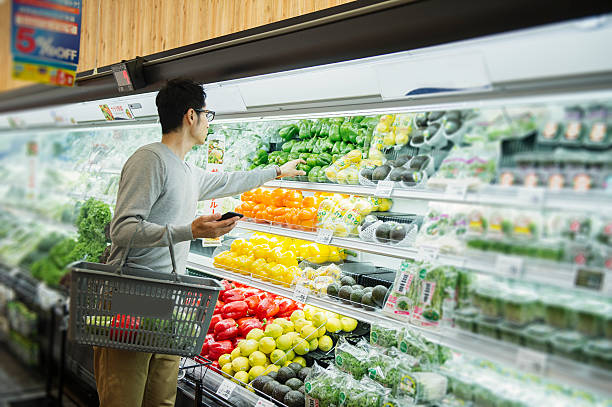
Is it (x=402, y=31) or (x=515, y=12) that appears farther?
(x=402, y=31)

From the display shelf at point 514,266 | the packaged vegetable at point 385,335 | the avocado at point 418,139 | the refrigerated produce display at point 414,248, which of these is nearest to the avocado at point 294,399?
the refrigerated produce display at point 414,248

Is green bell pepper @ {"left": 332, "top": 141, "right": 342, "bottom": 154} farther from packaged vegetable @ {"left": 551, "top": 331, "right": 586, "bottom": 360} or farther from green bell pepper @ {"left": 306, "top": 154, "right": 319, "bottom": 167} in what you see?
packaged vegetable @ {"left": 551, "top": 331, "right": 586, "bottom": 360}

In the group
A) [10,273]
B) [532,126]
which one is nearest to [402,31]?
[532,126]

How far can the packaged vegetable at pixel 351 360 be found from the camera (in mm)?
2434

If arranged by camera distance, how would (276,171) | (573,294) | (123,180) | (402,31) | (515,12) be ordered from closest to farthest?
1. (515,12)
2. (573,294)
3. (402,31)
4. (123,180)
5. (276,171)

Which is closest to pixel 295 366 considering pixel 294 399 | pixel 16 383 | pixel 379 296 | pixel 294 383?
pixel 294 383

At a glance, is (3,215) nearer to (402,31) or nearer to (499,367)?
(402,31)

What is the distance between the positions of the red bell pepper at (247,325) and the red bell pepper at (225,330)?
0.04 meters

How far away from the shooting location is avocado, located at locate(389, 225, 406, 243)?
2449mm

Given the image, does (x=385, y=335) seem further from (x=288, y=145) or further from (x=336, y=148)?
(x=288, y=145)

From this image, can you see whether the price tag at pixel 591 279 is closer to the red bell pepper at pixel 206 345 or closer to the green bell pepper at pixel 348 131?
the green bell pepper at pixel 348 131

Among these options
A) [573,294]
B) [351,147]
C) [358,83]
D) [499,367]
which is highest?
[358,83]

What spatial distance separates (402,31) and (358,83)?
0.54m

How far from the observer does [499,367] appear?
73.0 inches
